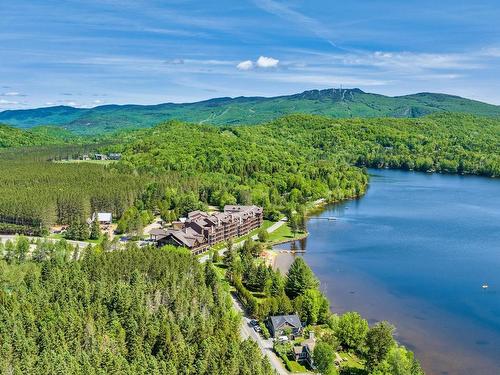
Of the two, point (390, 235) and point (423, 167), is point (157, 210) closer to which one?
point (390, 235)

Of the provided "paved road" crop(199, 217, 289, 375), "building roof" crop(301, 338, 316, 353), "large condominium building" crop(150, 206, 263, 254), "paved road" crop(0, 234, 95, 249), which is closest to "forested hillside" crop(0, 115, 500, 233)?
"paved road" crop(0, 234, 95, 249)

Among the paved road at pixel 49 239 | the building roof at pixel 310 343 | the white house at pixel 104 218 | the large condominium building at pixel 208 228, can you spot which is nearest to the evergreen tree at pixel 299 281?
the building roof at pixel 310 343

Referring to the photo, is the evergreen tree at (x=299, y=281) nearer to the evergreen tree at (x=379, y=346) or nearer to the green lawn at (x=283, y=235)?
the evergreen tree at (x=379, y=346)

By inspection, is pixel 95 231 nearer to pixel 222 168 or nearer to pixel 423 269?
pixel 423 269

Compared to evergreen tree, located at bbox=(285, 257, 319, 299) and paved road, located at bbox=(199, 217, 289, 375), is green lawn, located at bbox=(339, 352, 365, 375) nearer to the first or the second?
paved road, located at bbox=(199, 217, 289, 375)

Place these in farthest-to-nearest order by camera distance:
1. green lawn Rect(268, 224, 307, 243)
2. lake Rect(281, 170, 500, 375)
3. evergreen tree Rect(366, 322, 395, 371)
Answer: green lawn Rect(268, 224, 307, 243), lake Rect(281, 170, 500, 375), evergreen tree Rect(366, 322, 395, 371)

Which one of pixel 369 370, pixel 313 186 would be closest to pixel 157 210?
pixel 313 186
